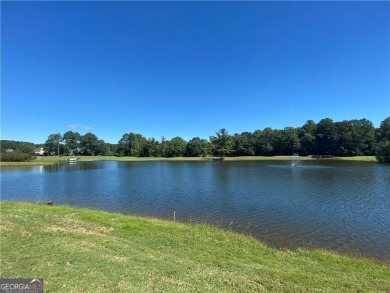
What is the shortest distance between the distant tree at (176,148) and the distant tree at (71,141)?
208 ft

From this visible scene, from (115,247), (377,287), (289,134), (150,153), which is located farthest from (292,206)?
(150,153)

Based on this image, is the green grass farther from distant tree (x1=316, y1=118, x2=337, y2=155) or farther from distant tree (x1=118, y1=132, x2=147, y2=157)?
distant tree (x1=118, y1=132, x2=147, y2=157)

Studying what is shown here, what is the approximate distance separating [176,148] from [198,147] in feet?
39.7

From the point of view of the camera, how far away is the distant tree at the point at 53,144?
159 m

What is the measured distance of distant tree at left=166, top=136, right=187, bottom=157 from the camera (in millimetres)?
137250

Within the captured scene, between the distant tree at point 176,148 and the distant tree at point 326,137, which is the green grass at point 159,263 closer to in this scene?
the distant tree at point 326,137

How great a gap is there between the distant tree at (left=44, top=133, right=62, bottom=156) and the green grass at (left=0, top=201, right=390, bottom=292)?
164m

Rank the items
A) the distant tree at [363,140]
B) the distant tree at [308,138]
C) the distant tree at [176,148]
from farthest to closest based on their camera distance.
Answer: the distant tree at [176,148] < the distant tree at [308,138] < the distant tree at [363,140]

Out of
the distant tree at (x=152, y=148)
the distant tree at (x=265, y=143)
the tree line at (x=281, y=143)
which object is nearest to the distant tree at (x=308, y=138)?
the tree line at (x=281, y=143)

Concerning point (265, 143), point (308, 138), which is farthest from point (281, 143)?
point (308, 138)

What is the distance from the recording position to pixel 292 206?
23.3m

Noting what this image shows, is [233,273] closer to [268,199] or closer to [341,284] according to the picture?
[341,284]

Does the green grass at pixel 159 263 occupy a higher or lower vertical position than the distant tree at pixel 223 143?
lower

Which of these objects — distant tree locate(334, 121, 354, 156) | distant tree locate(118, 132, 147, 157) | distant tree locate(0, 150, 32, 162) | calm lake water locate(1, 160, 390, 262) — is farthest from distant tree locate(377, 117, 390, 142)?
distant tree locate(0, 150, 32, 162)
